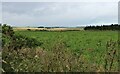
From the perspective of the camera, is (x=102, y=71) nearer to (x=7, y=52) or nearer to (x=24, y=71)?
(x=24, y=71)

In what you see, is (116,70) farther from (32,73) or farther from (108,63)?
(32,73)

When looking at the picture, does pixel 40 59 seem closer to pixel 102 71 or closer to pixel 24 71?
pixel 24 71

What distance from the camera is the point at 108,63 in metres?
6.85

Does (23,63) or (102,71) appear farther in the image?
(23,63)

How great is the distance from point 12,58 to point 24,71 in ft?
1.48

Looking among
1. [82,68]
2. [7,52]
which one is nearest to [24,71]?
[7,52]

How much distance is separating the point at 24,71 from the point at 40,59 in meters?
0.37

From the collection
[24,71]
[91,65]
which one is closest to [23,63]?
[24,71]

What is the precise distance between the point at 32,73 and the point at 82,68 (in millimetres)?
938

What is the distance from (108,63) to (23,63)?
63.9 inches

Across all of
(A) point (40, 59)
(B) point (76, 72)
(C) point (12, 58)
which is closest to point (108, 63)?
(B) point (76, 72)

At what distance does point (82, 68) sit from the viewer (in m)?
6.67

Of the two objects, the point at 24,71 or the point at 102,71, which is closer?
the point at 102,71

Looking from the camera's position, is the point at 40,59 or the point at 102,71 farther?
the point at 40,59
